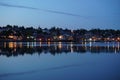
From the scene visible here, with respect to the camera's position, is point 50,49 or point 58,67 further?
point 50,49

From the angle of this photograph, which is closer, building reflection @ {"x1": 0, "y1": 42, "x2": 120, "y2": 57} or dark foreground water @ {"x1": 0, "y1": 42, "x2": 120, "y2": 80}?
dark foreground water @ {"x1": 0, "y1": 42, "x2": 120, "y2": 80}

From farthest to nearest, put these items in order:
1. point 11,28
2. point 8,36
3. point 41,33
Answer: point 41,33 → point 11,28 → point 8,36

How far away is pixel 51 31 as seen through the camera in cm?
18650

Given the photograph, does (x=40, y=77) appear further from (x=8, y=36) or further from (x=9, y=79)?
(x=8, y=36)

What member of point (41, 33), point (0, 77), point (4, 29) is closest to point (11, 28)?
point (4, 29)

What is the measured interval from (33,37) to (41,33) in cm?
871

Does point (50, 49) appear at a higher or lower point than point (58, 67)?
higher

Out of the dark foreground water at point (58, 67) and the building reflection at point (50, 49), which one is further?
the building reflection at point (50, 49)

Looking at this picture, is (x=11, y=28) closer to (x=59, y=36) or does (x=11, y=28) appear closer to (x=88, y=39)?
(x=59, y=36)

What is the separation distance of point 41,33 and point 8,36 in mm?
28508

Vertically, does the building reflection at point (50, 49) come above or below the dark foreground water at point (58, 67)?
above

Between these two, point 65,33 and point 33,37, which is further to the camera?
point 65,33

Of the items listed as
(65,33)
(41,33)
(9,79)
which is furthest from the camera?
(65,33)

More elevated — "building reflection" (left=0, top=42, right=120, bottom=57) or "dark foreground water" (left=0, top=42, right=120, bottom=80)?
"building reflection" (left=0, top=42, right=120, bottom=57)
